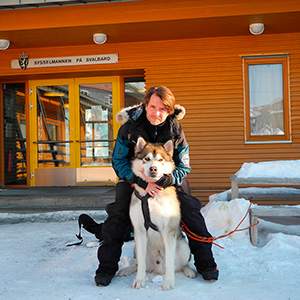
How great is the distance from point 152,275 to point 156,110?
1597 mm

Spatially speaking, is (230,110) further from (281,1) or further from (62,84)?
(62,84)

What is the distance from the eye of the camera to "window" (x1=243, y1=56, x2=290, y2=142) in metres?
7.28

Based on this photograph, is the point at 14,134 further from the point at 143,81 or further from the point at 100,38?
the point at 143,81

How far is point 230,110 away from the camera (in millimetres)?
7254

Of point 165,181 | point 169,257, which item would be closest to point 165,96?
point 165,181

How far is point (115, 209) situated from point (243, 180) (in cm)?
229

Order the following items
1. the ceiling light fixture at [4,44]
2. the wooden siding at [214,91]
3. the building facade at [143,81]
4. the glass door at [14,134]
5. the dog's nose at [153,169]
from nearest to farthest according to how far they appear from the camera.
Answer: the dog's nose at [153,169] → the building facade at [143,81] → the wooden siding at [214,91] → the ceiling light fixture at [4,44] → the glass door at [14,134]

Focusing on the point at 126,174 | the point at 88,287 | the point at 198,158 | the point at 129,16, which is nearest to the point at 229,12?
the point at 129,16

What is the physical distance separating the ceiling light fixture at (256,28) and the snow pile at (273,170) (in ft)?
11.0

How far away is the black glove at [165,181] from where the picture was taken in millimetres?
2744

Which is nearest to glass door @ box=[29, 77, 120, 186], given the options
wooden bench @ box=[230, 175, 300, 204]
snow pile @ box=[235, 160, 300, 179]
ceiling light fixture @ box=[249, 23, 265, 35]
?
ceiling light fixture @ box=[249, 23, 265, 35]

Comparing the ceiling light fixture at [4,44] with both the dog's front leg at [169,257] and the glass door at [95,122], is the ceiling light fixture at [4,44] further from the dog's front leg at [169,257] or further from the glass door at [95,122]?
the dog's front leg at [169,257]

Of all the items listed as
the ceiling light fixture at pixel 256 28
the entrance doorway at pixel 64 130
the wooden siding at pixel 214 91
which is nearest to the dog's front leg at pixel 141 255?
the wooden siding at pixel 214 91

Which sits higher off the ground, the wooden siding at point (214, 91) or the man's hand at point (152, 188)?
the wooden siding at point (214, 91)
